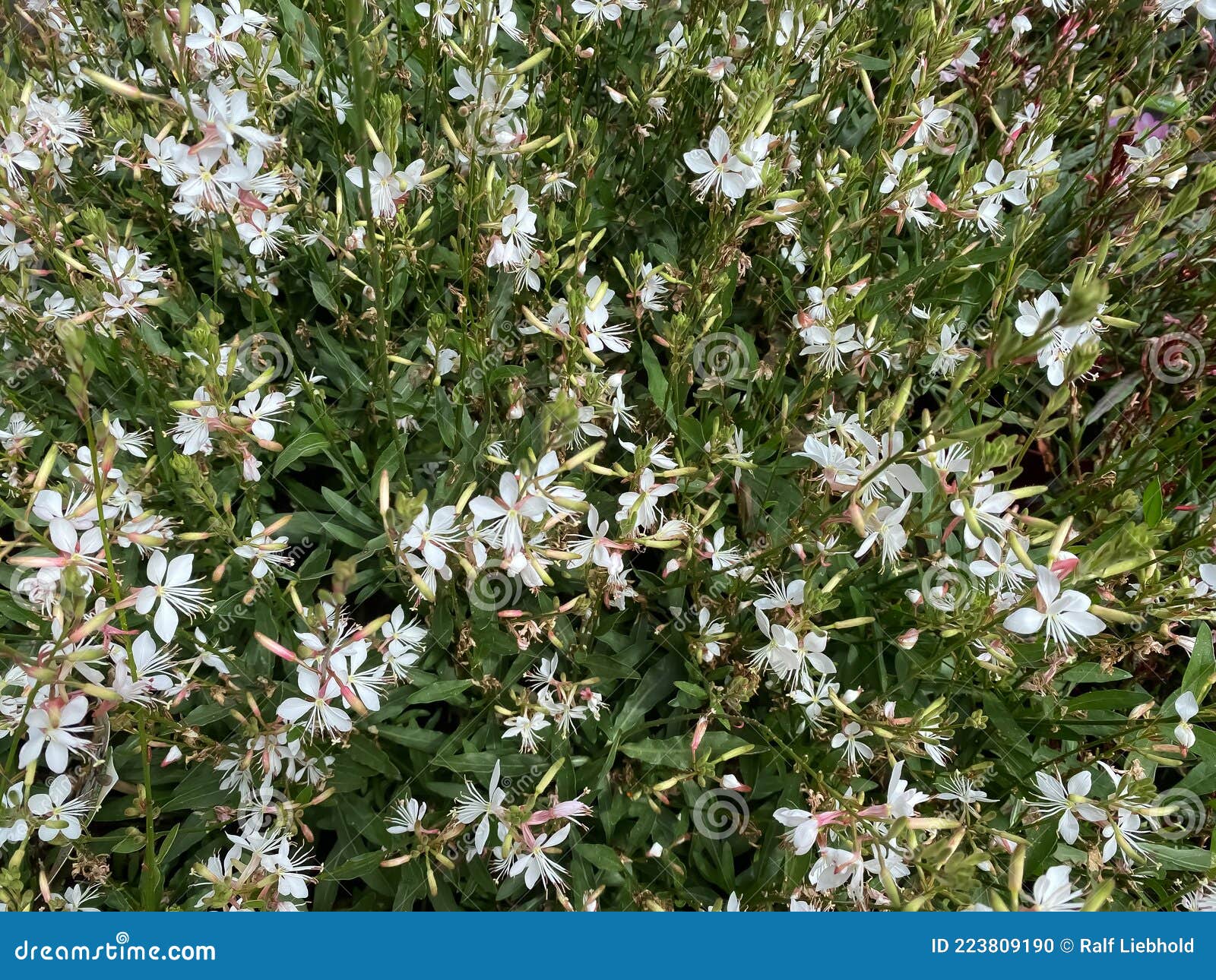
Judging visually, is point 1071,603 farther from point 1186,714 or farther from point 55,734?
point 55,734

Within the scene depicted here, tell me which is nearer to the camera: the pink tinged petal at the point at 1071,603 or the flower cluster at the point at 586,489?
the pink tinged petal at the point at 1071,603

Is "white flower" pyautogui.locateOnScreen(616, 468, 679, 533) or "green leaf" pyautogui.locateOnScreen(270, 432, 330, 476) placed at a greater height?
"green leaf" pyautogui.locateOnScreen(270, 432, 330, 476)

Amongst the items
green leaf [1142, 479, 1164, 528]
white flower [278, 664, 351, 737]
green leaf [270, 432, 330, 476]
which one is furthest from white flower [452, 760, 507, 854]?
green leaf [1142, 479, 1164, 528]

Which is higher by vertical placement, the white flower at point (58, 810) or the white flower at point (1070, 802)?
the white flower at point (1070, 802)

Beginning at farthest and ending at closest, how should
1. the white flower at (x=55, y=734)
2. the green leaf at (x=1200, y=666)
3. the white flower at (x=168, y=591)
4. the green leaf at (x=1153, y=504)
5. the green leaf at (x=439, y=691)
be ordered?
the green leaf at (x=1153, y=504)
the green leaf at (x=439, y=691)
the green leaf at (x=1200, y=666)
the white flower at (x=168, y=591)
the white flower at (x=55, y=734)

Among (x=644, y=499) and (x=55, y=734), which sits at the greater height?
(x=644, y=499)

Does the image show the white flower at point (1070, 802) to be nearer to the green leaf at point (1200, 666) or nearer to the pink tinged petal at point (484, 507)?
the green leaf at point (1200, 666)

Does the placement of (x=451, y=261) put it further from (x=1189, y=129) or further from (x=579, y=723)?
(x=1189, y=129)

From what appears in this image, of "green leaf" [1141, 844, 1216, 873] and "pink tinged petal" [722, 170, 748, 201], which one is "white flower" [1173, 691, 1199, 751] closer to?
"green leaf" [1141, 844, 1216, 873]

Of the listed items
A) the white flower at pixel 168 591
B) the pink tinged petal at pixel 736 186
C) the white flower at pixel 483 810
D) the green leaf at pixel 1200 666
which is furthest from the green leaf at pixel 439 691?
the green leaf at pixel 1200 666

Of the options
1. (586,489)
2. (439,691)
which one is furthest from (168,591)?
(586,489)

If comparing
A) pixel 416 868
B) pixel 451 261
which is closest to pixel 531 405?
pixel 451 261
